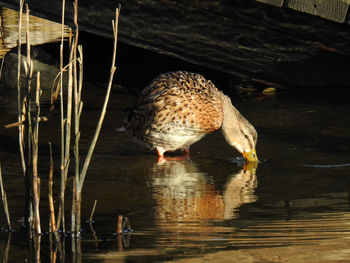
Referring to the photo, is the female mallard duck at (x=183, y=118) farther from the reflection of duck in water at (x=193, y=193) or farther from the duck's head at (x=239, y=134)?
the reflection of duck in water at (x=193, y=193)

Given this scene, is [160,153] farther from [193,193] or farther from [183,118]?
[193,193]

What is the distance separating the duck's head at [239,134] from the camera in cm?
714

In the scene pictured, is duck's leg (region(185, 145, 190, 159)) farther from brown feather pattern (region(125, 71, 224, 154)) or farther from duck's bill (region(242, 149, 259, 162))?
duck's bill (region(242, 149, 259, 162))

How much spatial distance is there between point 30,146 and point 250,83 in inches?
240

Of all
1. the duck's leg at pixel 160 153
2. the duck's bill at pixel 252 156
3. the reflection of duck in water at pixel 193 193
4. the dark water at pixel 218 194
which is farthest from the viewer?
the duck's leg at pixel 160 153

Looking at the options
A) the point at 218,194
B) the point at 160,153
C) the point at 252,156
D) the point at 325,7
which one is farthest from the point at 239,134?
the point at 325,7

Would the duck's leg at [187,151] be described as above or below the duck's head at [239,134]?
below

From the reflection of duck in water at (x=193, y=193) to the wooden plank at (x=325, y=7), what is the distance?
180cm

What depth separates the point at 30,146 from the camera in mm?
4848

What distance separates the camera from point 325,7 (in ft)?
25.0

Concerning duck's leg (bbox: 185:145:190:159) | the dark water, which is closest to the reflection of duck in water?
the dark water

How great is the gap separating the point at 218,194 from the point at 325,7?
2.58m

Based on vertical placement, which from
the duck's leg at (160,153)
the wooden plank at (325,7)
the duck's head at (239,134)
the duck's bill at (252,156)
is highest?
the wooden plank at (325,7)

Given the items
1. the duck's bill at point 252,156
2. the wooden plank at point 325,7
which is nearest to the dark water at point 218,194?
the duck's bill at point 252,156
